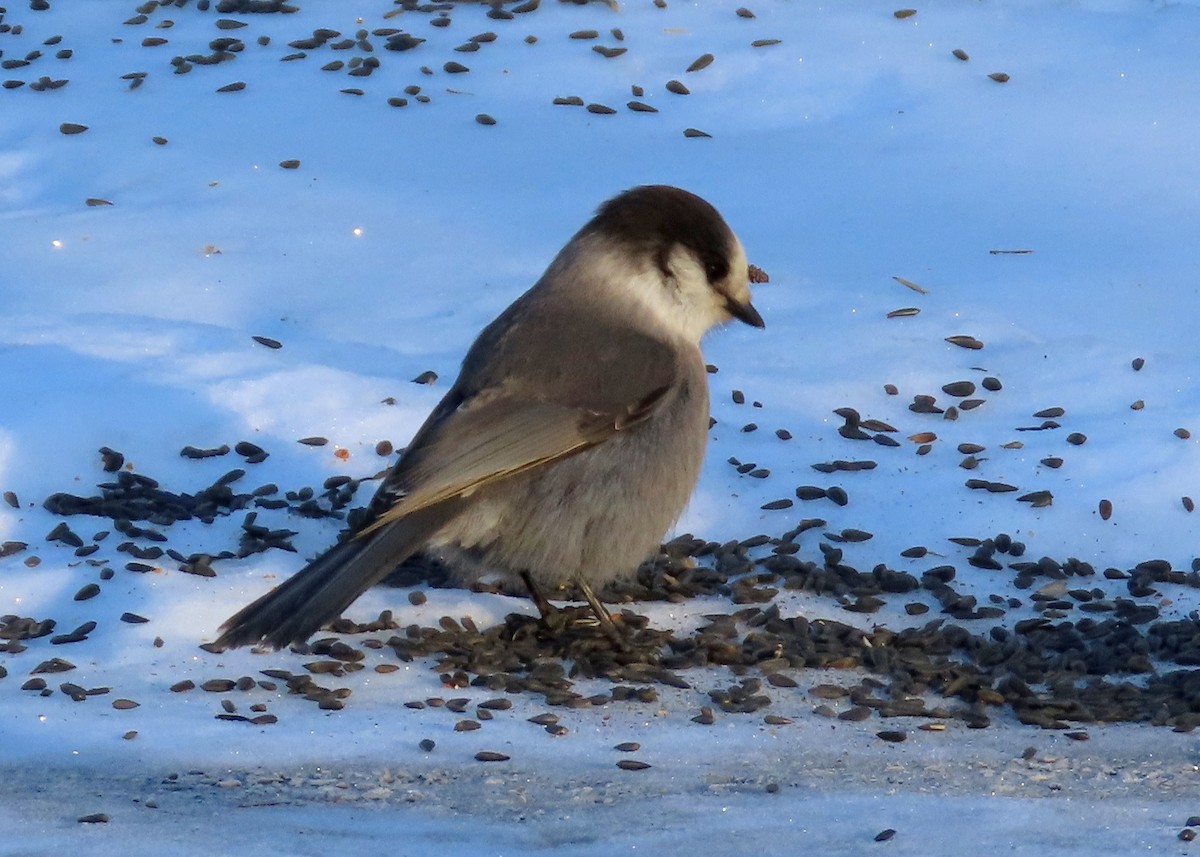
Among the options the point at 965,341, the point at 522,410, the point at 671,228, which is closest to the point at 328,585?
the point at 522,410

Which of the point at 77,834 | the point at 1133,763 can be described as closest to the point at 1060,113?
the point at 1133,763

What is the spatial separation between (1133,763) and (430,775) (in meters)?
1.83

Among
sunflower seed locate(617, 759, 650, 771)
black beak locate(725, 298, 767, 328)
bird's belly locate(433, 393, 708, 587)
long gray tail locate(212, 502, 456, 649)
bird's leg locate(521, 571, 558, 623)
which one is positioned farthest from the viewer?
black beak locate(725, 298, 767, 328)

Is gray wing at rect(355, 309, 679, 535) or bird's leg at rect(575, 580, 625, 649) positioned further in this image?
bird's leg at rect(575, 580, 625, 649)

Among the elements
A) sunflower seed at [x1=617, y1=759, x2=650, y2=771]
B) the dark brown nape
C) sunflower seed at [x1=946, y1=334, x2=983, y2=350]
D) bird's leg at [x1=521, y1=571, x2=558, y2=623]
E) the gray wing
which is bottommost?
bird's leg at [x1=521, y1=571, x2=558, y2=623]

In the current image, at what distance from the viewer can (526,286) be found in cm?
768

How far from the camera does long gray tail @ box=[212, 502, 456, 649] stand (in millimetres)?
4961

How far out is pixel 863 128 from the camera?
28.9 ft

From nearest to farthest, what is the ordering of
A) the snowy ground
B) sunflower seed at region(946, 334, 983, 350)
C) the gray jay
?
1. the snowy ground
2. the gray jay
3. sunflower seed at region(946, 334, 983, 350)

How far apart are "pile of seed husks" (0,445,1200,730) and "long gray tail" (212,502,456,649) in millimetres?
260

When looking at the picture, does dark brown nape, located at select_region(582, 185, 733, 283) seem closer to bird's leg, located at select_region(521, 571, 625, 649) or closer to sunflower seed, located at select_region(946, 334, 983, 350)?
bird's leg, located at select_region(521, 571, 625, 649)

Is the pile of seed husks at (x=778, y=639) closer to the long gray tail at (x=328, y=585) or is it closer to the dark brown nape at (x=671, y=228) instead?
the long gray tail at (x=328, y=585)

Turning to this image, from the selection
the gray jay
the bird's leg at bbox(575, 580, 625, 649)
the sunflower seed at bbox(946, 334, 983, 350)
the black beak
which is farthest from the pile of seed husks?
the sunflower seed at bbox(946, 334, 983, 350)

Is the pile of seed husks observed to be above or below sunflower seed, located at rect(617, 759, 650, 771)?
below
